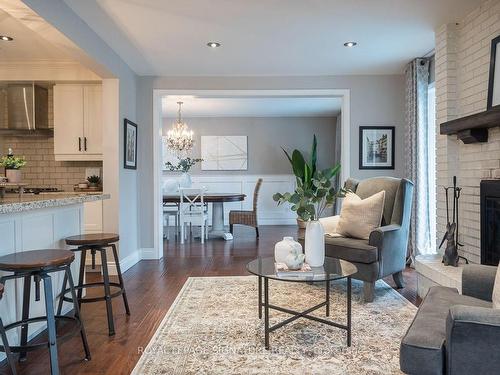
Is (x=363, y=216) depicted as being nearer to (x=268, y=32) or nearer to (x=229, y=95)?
(x=268, y=32)

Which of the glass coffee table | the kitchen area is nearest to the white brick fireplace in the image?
the glass coffee table

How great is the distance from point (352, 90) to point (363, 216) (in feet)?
7.12

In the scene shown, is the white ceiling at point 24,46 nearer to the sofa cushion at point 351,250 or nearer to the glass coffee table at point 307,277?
the glass coffee table at point 307,277

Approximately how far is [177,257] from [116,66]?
253 cm

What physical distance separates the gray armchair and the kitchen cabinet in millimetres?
2851

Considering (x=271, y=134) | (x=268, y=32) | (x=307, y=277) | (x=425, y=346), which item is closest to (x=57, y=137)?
(x=268, y=32)

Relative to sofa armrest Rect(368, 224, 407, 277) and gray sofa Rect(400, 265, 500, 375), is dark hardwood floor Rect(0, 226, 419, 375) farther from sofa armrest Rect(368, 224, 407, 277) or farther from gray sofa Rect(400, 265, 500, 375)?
gray sofa Rect(400, 265, 500, 375)

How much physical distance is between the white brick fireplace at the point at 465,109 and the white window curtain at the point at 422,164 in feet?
2.32

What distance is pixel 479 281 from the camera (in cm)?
201

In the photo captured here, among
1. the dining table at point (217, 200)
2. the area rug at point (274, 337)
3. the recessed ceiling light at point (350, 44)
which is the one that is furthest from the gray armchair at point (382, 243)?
→ the dining table at point (217, 200)

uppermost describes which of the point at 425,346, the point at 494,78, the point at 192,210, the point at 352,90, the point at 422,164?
the point at 352,90

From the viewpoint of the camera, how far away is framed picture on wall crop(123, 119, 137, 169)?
→ 14.6ft

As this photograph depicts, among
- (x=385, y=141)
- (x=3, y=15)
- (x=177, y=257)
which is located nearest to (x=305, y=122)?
(x=385, y=141)

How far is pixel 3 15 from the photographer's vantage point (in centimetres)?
306
